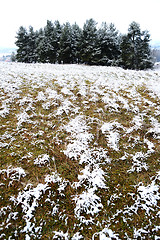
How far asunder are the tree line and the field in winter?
97.2ft

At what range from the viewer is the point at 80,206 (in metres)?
3.21

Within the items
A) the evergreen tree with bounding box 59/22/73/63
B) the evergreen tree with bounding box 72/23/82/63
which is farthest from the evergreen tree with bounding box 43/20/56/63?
the evergreen tree with bounding box 72/23/82/63

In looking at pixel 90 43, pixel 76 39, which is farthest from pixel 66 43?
pixel 90 43

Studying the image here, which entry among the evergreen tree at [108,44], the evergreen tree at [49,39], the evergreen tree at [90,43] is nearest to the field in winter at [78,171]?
the evergreen tree at [90,43]

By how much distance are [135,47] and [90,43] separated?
11.0m

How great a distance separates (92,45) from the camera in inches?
1283

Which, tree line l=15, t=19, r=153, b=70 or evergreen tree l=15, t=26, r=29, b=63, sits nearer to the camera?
tree line l=15, t=19, r=153, b=70

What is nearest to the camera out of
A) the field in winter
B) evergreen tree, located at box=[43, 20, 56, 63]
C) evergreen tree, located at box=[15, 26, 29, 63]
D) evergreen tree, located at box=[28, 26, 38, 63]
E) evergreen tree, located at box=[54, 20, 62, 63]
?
the field in winter

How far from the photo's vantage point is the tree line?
3122cm

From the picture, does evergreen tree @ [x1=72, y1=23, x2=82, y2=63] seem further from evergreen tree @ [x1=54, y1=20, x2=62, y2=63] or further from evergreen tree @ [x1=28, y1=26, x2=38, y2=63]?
evergreen tree @ [x1=28, y1=26, x2=38, y2=63]

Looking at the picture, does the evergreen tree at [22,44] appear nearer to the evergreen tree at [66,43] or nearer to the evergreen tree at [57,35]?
the evergreen tree at [57,35]

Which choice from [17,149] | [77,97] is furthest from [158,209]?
[77,97]

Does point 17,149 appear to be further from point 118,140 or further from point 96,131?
point 118,140

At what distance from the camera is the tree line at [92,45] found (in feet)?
102
